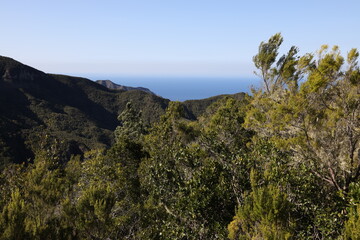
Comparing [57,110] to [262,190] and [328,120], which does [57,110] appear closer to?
[328,120]

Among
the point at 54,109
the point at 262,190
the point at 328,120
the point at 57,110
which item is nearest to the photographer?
the point at 262,190

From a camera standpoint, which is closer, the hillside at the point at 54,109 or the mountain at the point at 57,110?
the mountain at the point at 57,110

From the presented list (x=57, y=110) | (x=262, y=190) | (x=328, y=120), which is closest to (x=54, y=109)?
(x=57, y=110)

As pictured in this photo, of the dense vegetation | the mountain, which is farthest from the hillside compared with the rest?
the dense vegetation

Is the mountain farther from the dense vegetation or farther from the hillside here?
the dense vegetation

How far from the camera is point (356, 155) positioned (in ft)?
40.2

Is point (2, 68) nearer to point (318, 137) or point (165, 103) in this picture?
point (165, 103)

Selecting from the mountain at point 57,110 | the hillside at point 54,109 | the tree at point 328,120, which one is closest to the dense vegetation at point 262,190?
the tree at point 328,120

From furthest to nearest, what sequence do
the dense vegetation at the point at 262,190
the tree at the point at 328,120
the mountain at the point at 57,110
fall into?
the mountain at the point at 57,110 → the tree at the point at 328,120 → the dense vegetation at the point at 262,190

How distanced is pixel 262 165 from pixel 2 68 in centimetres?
19107

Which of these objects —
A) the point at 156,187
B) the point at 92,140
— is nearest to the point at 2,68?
the point at 92,140

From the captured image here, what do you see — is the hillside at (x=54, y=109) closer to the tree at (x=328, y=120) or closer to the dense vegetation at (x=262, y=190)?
the dense vegetation at (x=262, y=190)

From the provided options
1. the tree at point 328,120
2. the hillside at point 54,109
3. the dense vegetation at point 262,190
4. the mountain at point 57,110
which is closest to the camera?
the dense vegetation at point 262,190

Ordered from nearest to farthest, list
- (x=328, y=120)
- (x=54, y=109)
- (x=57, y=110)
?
(x=328, y=120)
(x=54, y=109)
(x=57, y=110)
